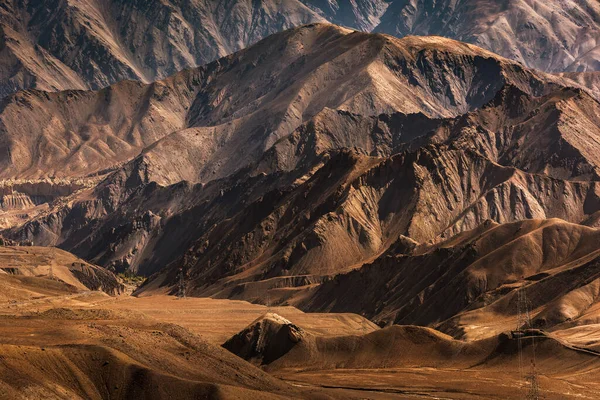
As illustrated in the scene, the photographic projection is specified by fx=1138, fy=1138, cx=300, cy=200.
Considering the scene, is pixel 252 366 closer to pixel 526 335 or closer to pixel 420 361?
pixel 420 361

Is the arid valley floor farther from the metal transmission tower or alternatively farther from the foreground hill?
the metal transmission tower

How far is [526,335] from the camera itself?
163 m

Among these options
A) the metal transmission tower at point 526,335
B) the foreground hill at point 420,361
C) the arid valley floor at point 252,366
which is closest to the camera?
the arid valley floor at point 252,366

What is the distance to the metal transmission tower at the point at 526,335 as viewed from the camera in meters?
137

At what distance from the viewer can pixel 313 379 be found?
15450 centimetres

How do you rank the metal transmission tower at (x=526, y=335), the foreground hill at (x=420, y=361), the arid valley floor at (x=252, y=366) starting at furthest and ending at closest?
1. the foreground hill at (x=420, y=361)
2. the metal transmission tower at (x=526, y=335)
3. the arid valley floor at (x=252, y=366)

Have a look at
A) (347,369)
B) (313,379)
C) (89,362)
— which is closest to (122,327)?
(89,362)

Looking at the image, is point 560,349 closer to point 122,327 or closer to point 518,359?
point 518,359

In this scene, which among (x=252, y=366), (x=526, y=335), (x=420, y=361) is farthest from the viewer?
(x=420, y=361)

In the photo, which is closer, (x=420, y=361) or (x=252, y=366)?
(x=252, y=366)

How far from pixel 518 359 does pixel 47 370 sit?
73.6 meters

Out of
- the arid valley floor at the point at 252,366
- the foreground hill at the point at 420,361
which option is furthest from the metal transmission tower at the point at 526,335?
the arid valley floor at the point at 252,366

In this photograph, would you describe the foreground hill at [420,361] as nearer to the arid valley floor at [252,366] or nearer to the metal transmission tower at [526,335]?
the arid valley floor at [252,366]

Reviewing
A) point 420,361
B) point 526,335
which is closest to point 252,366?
point 420,361
